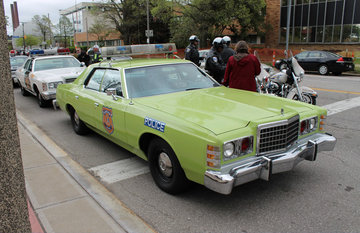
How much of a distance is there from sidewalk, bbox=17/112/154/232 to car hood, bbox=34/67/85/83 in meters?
4.26

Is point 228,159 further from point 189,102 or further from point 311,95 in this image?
point 311,95

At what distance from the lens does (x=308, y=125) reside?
4105 millimetres

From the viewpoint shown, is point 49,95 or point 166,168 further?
point 49,95

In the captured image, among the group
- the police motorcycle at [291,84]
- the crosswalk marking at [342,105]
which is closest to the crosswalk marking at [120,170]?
the police motorcycle at [291,84]

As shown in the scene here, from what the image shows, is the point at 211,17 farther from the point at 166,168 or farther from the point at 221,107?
the point at 166,168

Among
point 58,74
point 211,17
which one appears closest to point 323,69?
point 58,74

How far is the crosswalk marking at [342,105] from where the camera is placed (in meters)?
8.35

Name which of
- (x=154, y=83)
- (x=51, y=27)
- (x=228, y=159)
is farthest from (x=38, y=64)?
(x=51, y=27)

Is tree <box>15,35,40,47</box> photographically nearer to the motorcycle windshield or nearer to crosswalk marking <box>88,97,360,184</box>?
the motorcycle windshield

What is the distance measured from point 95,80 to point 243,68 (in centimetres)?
273

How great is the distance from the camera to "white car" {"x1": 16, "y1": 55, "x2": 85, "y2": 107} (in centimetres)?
927

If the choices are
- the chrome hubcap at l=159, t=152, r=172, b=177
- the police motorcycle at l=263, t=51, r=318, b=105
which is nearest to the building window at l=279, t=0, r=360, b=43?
the police motorcycle at l=263, t=51, r=318, b=105

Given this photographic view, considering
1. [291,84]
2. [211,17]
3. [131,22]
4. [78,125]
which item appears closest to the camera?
[78,125]

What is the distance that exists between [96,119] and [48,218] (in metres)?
2.18
